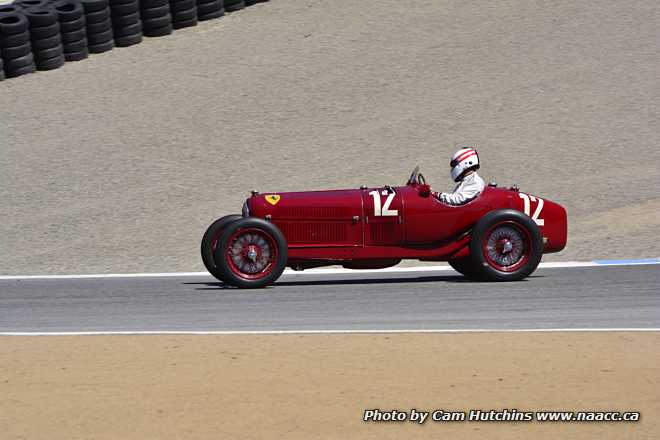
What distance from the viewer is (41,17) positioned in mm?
21312

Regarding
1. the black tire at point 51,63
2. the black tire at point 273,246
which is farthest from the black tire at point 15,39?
the black tire at point 273,246

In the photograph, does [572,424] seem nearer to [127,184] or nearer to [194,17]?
[127,184]

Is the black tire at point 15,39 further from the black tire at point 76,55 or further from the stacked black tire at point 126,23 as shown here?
the stacked black tire at point 126,23

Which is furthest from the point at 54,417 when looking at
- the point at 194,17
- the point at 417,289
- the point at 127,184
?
the point at 194,17

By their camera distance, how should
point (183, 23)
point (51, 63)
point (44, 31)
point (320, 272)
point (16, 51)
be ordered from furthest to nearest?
point (183, 23)
point (51, 63)
point (16, 51)
point (44, 31)
point (320, 272)

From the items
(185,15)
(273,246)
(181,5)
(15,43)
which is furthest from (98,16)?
(273,246)

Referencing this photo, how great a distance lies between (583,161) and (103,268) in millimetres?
8336

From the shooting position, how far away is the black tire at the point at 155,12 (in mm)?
24391

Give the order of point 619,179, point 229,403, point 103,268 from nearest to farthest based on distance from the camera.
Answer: point 229,403 < point 103,268 < point 619,179

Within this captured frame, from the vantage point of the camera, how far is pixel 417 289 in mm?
11508

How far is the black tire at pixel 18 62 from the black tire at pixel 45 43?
0.19 meters

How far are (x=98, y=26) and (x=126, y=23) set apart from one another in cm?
78

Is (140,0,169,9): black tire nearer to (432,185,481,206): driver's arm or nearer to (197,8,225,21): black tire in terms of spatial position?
(197,8,225,21): black tire

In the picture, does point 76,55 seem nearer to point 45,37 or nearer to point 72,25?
point 72,25
